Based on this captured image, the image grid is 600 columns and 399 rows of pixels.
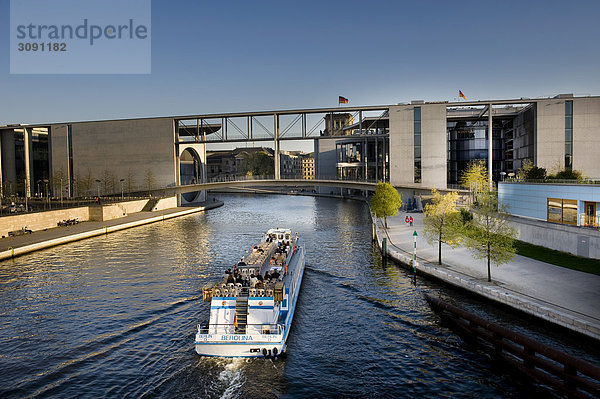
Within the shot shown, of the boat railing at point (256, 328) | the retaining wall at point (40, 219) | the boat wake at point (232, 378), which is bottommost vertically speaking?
the boat wake at point (232, 378)

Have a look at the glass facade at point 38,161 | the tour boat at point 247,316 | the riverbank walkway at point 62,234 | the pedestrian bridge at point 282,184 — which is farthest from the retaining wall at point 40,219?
the glass facade at point 38,161

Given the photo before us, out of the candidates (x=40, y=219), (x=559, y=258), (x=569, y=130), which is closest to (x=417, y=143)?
(x=569, y=130)

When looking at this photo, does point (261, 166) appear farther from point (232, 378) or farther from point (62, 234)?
point (232, 378)

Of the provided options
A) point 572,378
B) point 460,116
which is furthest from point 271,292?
point 460,116

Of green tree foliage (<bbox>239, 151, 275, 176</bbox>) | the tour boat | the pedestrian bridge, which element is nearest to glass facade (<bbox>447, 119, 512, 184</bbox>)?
the pedestrian bridge

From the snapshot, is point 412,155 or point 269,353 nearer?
point 269,353

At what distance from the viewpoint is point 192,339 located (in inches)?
799

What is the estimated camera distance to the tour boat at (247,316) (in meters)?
18.0

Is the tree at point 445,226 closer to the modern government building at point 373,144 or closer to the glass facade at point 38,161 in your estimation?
the modern government building at point 373,144

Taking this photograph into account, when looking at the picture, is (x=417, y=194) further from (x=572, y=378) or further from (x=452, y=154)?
(x=572, y=378)

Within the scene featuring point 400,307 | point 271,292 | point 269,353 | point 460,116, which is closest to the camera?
point 269,353

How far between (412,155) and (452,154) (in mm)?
20215

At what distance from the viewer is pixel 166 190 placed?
3536 inches

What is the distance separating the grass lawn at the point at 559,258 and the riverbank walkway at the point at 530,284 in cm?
73
